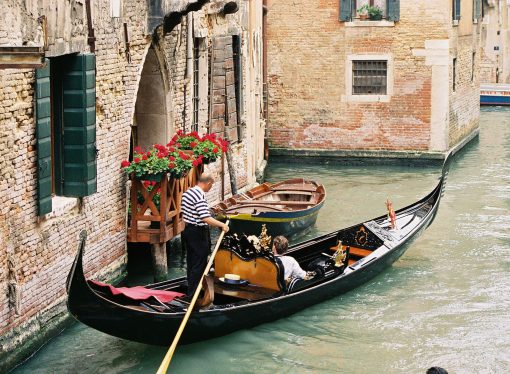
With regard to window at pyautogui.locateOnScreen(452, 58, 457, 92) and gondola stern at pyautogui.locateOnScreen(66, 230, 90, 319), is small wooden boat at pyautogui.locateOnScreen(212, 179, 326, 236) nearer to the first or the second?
gondola stern at pyautogui.locateOnScreen(66, 230, 90, 319)

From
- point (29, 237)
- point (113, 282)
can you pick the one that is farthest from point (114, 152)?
point (29, 237)

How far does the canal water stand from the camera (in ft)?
25.9

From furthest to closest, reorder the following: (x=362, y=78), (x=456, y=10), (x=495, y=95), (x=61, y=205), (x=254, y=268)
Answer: (x=495, y=95)
(x=456, y=10)
(x=362, y=78)
(x=254, y=268)
(x=61, y=205)

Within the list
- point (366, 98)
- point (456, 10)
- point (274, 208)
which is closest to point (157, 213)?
point (274, 208)

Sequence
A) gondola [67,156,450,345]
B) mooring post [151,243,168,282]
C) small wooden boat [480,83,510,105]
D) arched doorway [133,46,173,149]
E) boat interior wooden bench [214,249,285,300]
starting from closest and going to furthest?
gondola [67,156,450,345]
boat interior wooden bench [214,249,285,300]
mooring post [151,243,168,282]
arched doorway [133,46,173,149]
small wooden boat [480,83,510,105]

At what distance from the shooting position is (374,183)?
16.3 m

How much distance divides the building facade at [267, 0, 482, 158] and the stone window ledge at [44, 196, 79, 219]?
10.1 m

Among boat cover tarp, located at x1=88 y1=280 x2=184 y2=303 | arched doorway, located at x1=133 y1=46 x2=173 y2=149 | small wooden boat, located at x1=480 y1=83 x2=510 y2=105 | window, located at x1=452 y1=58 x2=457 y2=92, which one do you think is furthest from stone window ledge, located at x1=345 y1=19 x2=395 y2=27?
boat cover tarp, located at x1=88 y1=280 x2=184 y2=303

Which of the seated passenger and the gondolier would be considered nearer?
the gondolier

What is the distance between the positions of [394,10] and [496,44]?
1333 centimetres

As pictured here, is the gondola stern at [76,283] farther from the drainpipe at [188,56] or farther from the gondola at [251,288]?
the drainpipe at [188,56]

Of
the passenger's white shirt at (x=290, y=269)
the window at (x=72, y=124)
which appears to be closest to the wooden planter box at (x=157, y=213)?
the window at (x=72, y=124)

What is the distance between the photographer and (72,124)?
8562 millimetres

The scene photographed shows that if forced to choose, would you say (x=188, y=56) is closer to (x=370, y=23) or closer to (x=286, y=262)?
(x=286, y=262)
